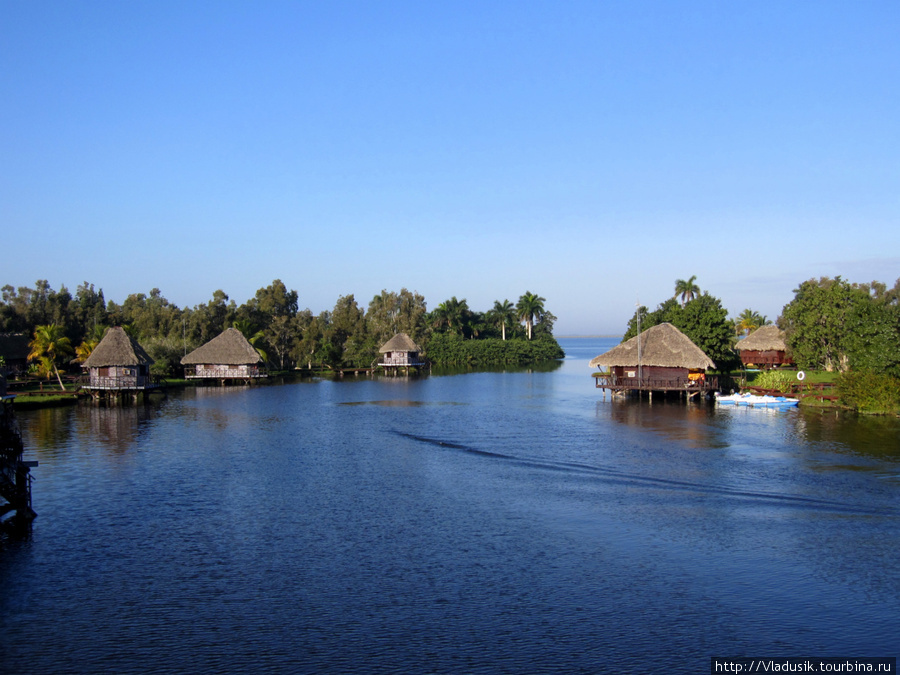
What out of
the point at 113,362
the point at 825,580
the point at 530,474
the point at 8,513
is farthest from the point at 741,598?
the point at 113,362

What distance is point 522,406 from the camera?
48344 mm

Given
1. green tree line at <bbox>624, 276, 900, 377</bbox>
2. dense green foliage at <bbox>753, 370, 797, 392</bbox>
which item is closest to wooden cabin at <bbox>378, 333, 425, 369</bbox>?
green tree line at <bbox>624, 276, 900, 377</bbox>

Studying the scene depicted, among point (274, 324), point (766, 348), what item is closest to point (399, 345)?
point (274, 324)

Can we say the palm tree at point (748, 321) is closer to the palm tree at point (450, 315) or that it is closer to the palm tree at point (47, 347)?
the palm tree at point (450, 315)

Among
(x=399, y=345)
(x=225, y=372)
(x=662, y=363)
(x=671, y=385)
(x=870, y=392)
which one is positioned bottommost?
(x=870, y=392)

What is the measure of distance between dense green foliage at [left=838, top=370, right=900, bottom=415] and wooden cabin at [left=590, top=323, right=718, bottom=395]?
9600 mm

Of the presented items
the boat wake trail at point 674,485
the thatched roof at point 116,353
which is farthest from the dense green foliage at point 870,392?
the thatched roof at point 116,353

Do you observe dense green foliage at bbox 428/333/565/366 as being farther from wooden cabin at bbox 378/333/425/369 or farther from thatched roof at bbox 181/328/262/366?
thatched roof at bbox 181/328/262/366

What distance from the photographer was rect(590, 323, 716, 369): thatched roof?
4972 centimetres

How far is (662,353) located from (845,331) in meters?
13.2

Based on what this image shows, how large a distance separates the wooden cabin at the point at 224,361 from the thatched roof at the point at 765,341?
2027 inches

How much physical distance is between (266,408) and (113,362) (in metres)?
13.7

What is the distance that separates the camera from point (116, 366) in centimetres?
5269

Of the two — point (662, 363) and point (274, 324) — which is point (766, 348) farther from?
point (274, 324)
